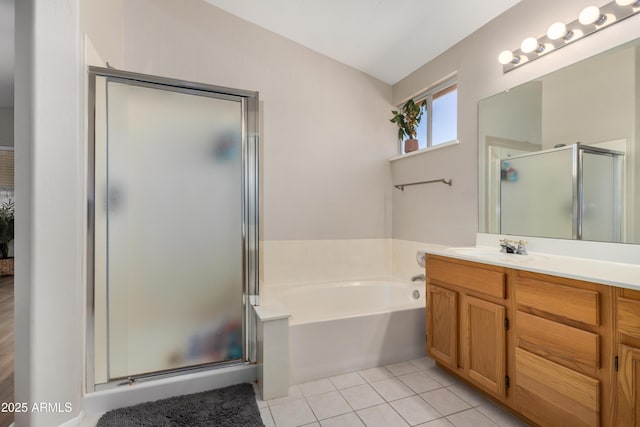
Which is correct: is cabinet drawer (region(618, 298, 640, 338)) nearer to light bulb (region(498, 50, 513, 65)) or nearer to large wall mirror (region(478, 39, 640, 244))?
large wall mirror (region(478, 39, 640, 244))

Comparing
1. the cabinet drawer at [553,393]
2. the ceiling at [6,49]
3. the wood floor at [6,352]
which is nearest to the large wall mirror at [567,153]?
the cabinet drawer at [553,393]

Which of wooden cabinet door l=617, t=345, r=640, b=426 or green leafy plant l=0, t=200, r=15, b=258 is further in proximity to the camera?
green leafy plant l=0, t=200, r=15, b=258

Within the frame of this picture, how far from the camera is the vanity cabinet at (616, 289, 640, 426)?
1.03 m

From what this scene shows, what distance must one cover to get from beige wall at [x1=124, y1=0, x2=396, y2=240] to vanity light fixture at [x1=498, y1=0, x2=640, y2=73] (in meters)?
1.36

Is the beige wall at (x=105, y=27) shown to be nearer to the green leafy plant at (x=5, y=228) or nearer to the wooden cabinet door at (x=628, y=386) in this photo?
the wooden cabinet door at (x=628, y=386)

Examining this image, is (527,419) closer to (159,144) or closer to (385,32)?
(159,144)

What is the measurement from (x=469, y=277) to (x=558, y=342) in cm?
52

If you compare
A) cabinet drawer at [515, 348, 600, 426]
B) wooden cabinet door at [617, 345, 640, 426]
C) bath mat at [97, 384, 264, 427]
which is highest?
wooden cabinet door at [617, 345, 640, 426]

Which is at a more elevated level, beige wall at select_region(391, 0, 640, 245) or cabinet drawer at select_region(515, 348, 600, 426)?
beige wall at select_region(391, 0, 640, 245)

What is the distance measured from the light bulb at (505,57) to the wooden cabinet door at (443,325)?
1584 millimetres

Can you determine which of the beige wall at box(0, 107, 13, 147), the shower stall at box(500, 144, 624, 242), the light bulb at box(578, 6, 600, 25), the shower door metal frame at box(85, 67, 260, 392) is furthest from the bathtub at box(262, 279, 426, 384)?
the beige wall at box(0, 107, 13, 147)

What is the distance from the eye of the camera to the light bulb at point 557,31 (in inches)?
66.1

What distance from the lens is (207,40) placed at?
2.51 metres

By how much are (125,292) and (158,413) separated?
0.67 metres
